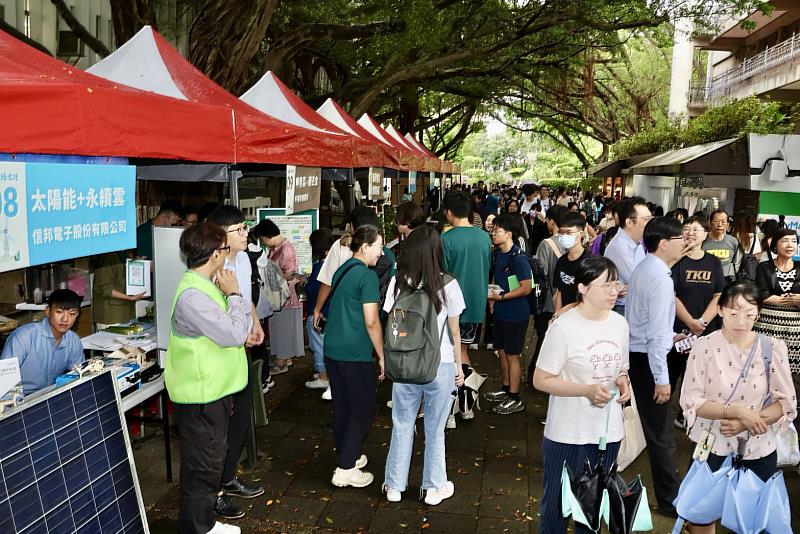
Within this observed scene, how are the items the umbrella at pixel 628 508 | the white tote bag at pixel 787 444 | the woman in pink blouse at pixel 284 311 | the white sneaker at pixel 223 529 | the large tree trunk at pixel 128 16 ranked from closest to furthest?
the umbrella at pixel 628 508
the white tote bag at pixel 787 444
the white sneaker at pixel 223 529
the woman in pink blouse at pixel 284 311
the large tree trunk at pixel 128 16

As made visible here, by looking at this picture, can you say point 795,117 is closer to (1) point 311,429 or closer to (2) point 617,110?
(1) point 311,429

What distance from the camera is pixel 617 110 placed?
35250mm

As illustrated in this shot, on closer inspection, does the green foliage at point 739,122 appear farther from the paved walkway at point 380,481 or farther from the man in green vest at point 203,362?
the man in green vest at point 203,362

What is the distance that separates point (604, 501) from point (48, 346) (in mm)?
3429

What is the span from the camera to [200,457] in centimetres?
381

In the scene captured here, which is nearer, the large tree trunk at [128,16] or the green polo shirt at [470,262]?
the green polo shirt at [470,262]

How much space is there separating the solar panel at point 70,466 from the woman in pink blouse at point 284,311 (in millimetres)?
3725

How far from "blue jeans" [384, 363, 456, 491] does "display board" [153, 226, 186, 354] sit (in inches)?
65.5

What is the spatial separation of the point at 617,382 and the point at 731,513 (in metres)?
0.81

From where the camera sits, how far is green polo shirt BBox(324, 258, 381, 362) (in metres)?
4.62

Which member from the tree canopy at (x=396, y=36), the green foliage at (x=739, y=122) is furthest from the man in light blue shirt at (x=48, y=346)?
the green foliage at (x=739, y=122)

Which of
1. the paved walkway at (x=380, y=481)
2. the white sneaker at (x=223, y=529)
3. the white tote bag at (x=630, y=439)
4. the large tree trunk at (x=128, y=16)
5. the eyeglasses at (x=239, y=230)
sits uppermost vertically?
the large tree trunk at (x=128, y=16)

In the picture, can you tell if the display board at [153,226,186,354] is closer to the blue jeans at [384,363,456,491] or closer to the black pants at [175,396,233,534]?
the black pants at [175,396,233,534]

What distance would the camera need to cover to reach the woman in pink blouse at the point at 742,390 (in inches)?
134
